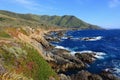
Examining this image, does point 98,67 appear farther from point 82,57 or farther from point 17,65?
point 17,65

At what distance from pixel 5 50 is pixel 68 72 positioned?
22.0 metres

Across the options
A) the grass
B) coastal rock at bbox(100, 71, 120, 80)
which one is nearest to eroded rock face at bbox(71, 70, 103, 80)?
coastal rock at bbox(100, 71, 120, 80)

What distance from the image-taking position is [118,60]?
6431 cm

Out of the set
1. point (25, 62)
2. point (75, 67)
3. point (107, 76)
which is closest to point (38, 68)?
point (25, 62)

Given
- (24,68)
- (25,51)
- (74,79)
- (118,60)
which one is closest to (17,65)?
(24,68)

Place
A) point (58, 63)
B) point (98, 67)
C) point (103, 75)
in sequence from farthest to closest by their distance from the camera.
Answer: point (98, 67), point (58, 63), point (103, 75)

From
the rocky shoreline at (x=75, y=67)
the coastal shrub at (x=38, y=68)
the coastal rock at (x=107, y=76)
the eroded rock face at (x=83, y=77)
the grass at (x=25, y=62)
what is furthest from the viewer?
the coastal rock at (x=107, y=76)

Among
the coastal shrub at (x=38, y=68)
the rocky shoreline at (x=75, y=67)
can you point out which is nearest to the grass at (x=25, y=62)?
the coastal shrub at (x=38, y=68)

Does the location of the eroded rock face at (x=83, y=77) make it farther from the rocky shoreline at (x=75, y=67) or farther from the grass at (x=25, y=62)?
the grass at (x=25, y=62)

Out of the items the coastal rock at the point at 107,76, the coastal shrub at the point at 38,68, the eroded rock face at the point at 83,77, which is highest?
the coastal shrub at the point at 38,68

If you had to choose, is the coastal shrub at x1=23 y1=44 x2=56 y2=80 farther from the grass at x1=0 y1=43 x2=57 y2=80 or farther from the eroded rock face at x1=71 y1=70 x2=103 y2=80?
the eroded rock face at x1=71 y1=70 x2=103 y2=80

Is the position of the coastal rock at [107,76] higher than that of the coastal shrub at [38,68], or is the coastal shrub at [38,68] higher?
the coastal shrub at [38,68]

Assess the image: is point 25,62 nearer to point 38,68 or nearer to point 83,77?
point 38,68

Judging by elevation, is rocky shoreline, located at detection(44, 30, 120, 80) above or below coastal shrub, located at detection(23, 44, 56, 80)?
below
